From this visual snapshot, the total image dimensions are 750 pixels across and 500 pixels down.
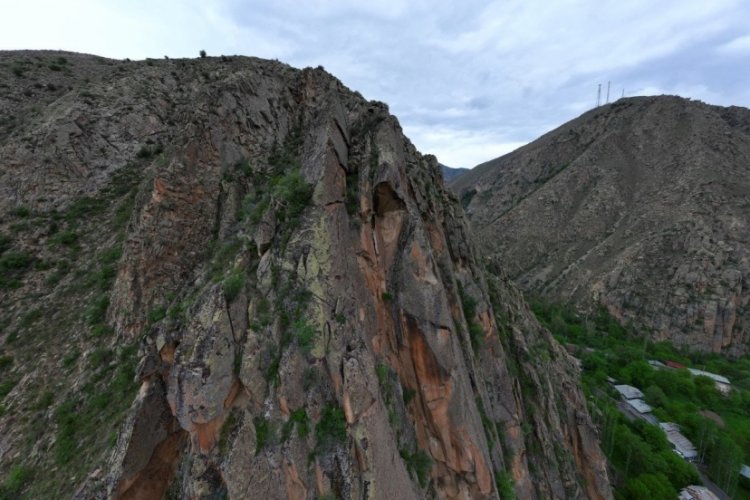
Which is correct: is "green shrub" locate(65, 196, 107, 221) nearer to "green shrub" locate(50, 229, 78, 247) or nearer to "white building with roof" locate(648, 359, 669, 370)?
"green shrub" locate(50, 229, 78, 247)

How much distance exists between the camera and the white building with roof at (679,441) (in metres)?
41.7

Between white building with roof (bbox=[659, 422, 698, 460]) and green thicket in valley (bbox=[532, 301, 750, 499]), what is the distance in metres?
0.89

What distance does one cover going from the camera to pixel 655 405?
51.3 meters

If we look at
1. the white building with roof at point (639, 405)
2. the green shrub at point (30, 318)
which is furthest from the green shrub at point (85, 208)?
the white building with roof at point (639, 405)

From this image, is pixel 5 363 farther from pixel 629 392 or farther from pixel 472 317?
pixel 629 392

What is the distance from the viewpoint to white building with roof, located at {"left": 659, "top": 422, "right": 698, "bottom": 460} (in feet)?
137

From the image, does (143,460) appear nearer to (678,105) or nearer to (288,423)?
(288,423)

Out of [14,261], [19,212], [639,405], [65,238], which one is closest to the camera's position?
[14,261]

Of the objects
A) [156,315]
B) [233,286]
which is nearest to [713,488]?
[233,286]

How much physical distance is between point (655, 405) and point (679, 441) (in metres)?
8.81

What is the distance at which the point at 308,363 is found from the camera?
997cm

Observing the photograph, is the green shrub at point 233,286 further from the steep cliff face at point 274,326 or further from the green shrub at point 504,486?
the green shrub at point 504,486

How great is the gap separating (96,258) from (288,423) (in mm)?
16778

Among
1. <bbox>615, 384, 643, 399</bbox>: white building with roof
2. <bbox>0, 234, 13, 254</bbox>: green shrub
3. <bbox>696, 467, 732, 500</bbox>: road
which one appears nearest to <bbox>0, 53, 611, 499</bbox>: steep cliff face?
<bbox>0, 234, 13, 254</bbox>: green shrub
